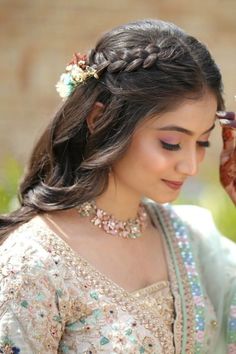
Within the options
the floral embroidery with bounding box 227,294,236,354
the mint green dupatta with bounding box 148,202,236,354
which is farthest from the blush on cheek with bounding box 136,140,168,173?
the floral embroidery with bounding box 227,294,236,354

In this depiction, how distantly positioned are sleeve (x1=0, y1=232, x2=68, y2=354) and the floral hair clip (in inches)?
20.0

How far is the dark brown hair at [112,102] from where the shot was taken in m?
2.46

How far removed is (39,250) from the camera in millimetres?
2379

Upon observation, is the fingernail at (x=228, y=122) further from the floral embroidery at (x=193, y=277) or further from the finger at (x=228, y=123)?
the floral embroidery at (x=193, y=277)

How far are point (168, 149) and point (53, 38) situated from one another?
358 cm

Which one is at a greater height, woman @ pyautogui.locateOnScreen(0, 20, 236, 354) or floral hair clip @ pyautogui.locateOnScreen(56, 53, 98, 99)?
floral hair clip @ pyautogui.locateOnScreen(56, 53, 98, 99)

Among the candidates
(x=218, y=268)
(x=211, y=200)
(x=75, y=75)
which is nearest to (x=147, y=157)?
(x=75, y=75)

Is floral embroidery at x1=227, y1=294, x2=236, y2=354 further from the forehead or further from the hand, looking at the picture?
the forehead

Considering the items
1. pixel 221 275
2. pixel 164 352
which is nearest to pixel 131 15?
pixel 221 275

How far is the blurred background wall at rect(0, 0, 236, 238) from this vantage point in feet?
18.9

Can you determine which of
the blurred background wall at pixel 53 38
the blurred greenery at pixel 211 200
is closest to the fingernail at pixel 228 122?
the blurred greenery at pixel 211 200

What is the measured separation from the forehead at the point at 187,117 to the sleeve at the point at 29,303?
48 centimetres

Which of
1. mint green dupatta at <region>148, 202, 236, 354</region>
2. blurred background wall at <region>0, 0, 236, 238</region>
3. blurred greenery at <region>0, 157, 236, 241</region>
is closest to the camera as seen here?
mint green dupatta at <region>148, 202, 236, 354</region>

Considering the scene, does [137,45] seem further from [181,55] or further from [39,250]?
[39,250]
